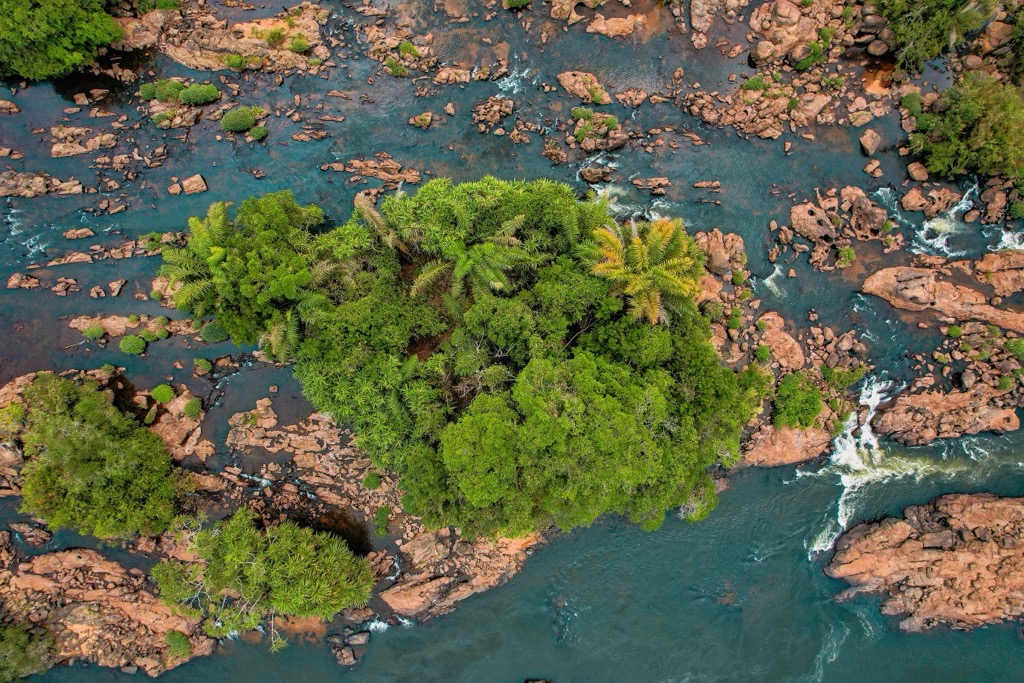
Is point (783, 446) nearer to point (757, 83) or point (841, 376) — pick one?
point (841, 376)

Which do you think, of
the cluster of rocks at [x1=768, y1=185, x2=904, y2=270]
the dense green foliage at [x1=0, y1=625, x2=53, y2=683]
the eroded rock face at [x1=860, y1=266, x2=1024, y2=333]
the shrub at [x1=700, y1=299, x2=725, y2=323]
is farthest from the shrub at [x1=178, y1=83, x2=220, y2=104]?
the eroded rock face at [x1=860, y1=266, x2=1024, y2=333]

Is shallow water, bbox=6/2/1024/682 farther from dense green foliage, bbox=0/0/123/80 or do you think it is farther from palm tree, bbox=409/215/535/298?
palm tree, bbox=409/215/535/298

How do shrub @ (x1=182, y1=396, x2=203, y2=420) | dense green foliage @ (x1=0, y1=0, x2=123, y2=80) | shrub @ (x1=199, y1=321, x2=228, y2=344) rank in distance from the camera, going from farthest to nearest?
shrub @ (x1=182, y1=396, x2=203, y2=420), shrub @ (x1=199, y1=321, x2=228, y2=344), dense green foliage @ (x1=0, y1=0, x2=123, y2=80)

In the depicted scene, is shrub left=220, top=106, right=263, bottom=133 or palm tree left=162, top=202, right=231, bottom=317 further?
shrub left=220, top=106, right=263, bottom=133

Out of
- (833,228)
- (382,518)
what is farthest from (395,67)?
(833,228)

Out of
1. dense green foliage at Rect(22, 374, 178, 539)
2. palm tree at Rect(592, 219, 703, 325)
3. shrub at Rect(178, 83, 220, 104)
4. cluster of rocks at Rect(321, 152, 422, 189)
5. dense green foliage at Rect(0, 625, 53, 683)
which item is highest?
shrub at Rect(178, 83, 220, 104)
